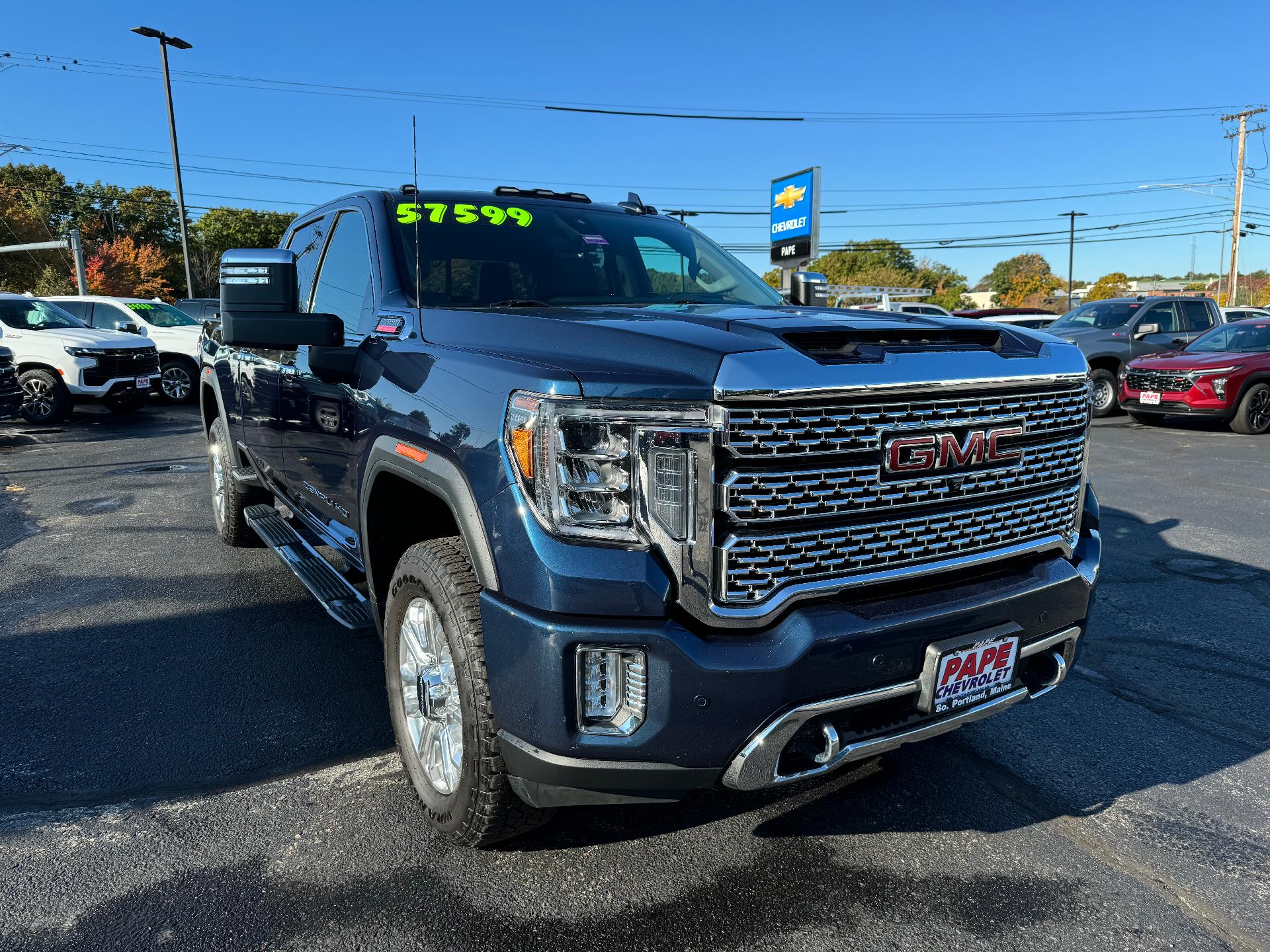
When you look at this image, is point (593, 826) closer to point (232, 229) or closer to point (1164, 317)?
point (1164, 317)

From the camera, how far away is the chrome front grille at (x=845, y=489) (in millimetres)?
2055

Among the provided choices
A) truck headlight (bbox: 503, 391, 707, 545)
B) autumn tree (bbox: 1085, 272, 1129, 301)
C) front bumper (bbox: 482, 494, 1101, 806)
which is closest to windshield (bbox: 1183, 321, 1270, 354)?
front bumper (bbox: 482, 494, 1101, 806)

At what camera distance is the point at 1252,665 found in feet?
13.1

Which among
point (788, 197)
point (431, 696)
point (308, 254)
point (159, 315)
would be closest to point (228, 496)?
point (308, 254)

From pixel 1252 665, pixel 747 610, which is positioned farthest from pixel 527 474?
pixel 1252 665

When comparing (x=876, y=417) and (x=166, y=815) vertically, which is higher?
(x=876, y=417)

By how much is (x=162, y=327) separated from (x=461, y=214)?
48.5 ft

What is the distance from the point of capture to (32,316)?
45.0 ft

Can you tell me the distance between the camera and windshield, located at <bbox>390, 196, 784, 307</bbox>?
3.38 metres

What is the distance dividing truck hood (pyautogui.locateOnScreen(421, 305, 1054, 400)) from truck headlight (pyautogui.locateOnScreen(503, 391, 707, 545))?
5cm

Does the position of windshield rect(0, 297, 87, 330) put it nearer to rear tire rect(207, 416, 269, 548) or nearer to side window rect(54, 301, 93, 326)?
side window rect(54, 301, 93, 326)

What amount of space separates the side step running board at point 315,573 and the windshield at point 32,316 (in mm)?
10948

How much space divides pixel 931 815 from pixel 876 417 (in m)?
1.39

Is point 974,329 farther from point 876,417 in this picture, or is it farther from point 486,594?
point 486,594
